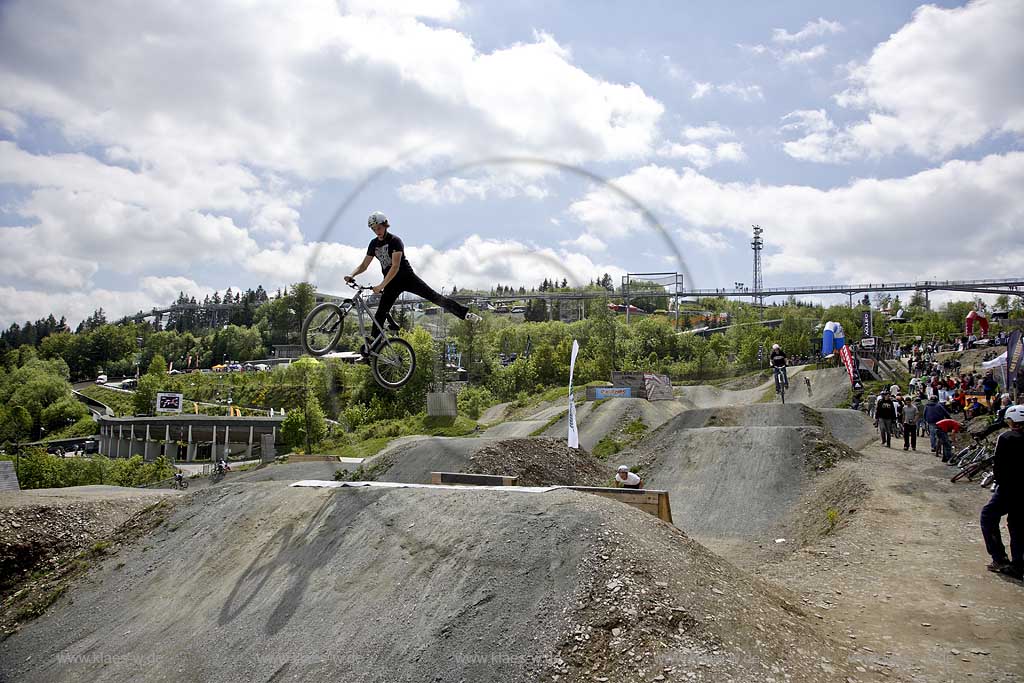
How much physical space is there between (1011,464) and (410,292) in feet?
42.9

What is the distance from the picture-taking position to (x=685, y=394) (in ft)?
235

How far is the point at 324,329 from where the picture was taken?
1809 cm

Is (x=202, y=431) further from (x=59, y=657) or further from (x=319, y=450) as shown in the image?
(x=59, y=657)

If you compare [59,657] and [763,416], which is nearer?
[59,657]

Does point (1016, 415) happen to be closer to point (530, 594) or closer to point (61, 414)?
A: point (530, 594)

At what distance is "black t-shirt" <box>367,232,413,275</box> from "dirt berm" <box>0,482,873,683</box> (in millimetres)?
5492

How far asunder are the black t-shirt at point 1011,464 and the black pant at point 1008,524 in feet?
0.48

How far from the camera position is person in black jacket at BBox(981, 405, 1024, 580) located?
1162 cm

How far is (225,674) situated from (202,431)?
7103 centimetres

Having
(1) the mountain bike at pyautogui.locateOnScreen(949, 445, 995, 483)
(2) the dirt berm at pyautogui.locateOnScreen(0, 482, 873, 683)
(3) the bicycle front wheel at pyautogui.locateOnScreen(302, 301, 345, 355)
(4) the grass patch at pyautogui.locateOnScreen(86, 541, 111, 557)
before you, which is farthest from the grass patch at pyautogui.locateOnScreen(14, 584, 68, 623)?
(1) the mountain bike at pyautogui.locateOnScreen(949, 445, 995, 483)

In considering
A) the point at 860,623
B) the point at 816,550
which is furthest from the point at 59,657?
the point at 816,550

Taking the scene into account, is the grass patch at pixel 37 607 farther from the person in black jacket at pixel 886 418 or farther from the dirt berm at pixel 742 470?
the person in black jacket at pixel 886 418

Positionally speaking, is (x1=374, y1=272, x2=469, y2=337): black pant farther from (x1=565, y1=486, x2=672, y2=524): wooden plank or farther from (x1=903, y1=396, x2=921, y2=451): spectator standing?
(x1=903, y1=396, x2=921, y2=451): spectator standing

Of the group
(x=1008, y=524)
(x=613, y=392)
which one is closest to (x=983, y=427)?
(x=1008, y=524)
